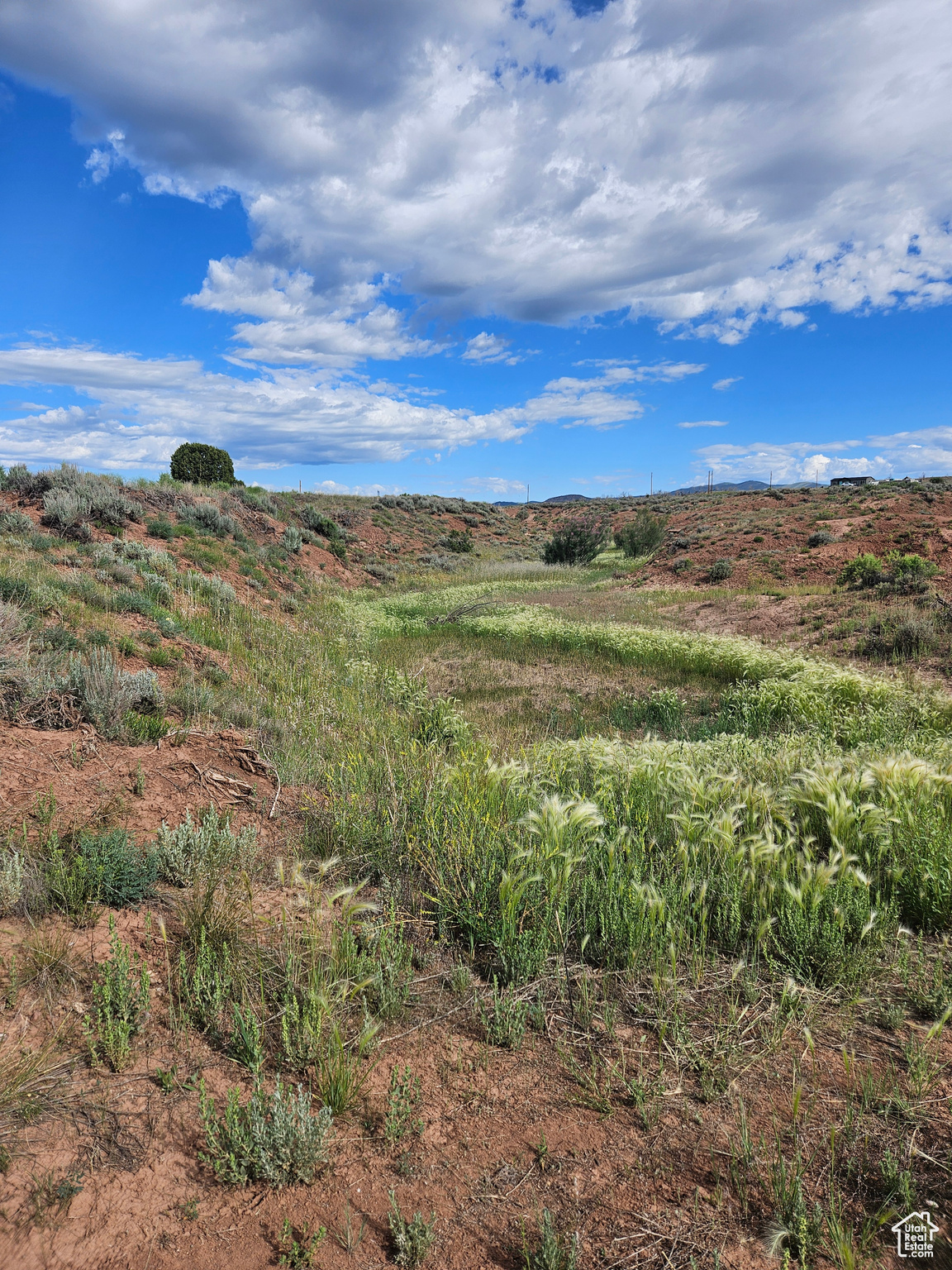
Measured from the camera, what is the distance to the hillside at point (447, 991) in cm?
192

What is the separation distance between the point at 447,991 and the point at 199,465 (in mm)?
32505

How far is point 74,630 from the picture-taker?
746 centimetres

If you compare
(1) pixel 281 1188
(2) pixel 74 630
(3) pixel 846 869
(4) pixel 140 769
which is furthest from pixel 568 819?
(2) pixel 74 630

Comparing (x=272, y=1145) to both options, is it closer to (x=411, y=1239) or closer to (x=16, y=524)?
(x=411, y=1239)

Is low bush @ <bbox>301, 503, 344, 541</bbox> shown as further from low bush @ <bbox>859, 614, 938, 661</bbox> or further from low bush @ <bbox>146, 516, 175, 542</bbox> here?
low bush @ <bbox>859, 614, 938, 661</bbox>

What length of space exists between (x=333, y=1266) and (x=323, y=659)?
973 cm

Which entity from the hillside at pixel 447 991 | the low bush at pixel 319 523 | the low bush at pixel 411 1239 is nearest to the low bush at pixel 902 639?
the hillside at pixel 447 991

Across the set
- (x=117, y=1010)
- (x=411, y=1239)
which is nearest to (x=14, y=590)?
(x=117, y=1010)

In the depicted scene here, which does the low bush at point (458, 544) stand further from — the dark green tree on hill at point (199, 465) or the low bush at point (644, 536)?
the dark green tree on hill at point (199, 465)

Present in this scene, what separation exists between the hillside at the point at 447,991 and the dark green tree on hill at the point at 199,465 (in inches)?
1046

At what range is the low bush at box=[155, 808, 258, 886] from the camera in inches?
138

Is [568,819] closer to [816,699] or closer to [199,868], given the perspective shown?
[199,868]

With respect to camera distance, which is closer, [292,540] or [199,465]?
[292,540]

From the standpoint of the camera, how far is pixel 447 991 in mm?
2963
